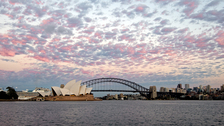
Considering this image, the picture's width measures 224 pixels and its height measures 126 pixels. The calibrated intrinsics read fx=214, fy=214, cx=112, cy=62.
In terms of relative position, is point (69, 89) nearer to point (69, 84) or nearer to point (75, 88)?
point (69, 84)

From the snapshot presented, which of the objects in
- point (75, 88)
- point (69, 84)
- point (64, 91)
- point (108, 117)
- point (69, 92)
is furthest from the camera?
point (69, 84)

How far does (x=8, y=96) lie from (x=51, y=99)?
2389 cm

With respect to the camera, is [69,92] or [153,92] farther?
[153,92]

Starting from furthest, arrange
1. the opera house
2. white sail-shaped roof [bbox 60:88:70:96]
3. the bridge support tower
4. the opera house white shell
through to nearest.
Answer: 1. the bridge support tower
2. the opera house
3. the opera house white shell
4. white sail-shaped roof [bbox 60:88:70:96]

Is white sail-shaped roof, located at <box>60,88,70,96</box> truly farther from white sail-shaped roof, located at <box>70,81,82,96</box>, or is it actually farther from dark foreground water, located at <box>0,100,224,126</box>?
dark foreground water, located at <box>0,100,224,126</box>

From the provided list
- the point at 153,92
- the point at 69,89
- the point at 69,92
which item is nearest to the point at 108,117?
the point at 69,92

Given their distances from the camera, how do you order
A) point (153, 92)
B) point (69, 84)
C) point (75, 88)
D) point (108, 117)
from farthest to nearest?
point (153, 92), point (69, 84), point (75, 88), point (108, 117)

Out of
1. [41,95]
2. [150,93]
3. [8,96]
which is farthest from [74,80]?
[150,93]

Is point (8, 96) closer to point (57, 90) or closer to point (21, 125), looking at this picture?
point (57, 90)

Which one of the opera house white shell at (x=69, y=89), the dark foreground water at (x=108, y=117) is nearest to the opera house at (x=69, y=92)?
the opera house white shell at (x=69, y=89)

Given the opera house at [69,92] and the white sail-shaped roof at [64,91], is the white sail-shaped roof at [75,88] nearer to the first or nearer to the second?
the opera house at [69,92]

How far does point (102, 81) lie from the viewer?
6132 inches

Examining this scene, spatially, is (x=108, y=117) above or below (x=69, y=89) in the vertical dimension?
below

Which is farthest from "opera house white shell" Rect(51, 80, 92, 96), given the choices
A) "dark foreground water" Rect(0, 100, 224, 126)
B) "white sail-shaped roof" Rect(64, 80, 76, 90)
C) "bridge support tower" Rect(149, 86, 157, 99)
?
"dark foreground water" Rect(0, 100, 224, 126)
